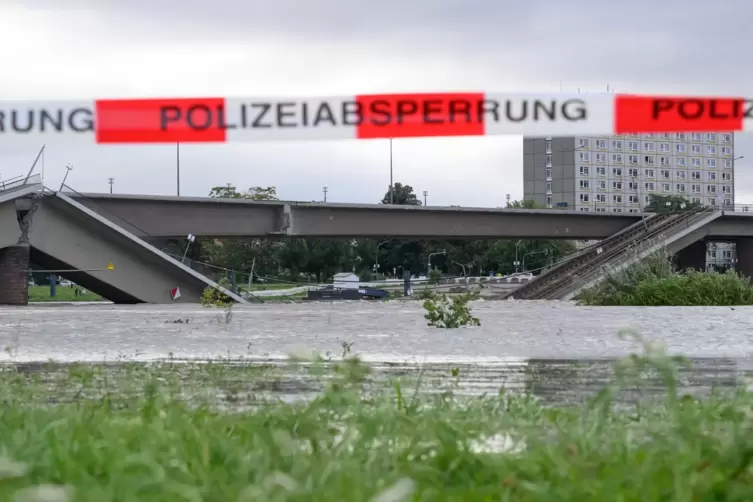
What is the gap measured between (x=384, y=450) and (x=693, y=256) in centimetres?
7062

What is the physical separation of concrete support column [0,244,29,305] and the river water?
21.8 meters

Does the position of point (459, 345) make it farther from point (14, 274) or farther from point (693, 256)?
point (693, 256)

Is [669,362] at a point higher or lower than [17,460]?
higher

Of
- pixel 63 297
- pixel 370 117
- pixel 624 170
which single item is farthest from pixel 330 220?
pixel 624 170

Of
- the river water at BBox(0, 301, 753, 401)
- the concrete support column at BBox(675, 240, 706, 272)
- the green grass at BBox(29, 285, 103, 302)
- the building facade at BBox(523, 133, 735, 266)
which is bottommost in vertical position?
the green grass at BBox(29, 285, 103, 302)

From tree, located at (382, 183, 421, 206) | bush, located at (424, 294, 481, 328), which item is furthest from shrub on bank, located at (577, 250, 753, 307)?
tree, located at (382, 183, 421, 206)

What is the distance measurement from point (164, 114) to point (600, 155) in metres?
145

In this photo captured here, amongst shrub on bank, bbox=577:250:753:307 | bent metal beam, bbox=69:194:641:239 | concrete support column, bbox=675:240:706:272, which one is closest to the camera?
shrub on bank, bbox=577:250:753:307

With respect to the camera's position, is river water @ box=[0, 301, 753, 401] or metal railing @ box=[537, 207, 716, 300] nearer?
river water @ box=[0, 301, 753, 401]

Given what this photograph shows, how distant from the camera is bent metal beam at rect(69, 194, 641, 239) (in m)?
44.3

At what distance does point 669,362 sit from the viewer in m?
3.04

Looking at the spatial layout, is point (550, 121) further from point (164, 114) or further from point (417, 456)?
point (417, 456)

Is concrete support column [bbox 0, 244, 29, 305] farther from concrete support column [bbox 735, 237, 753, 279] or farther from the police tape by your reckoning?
concrete support column [bbox 735, 237, 753, 279]

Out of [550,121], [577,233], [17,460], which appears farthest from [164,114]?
[577,233]
